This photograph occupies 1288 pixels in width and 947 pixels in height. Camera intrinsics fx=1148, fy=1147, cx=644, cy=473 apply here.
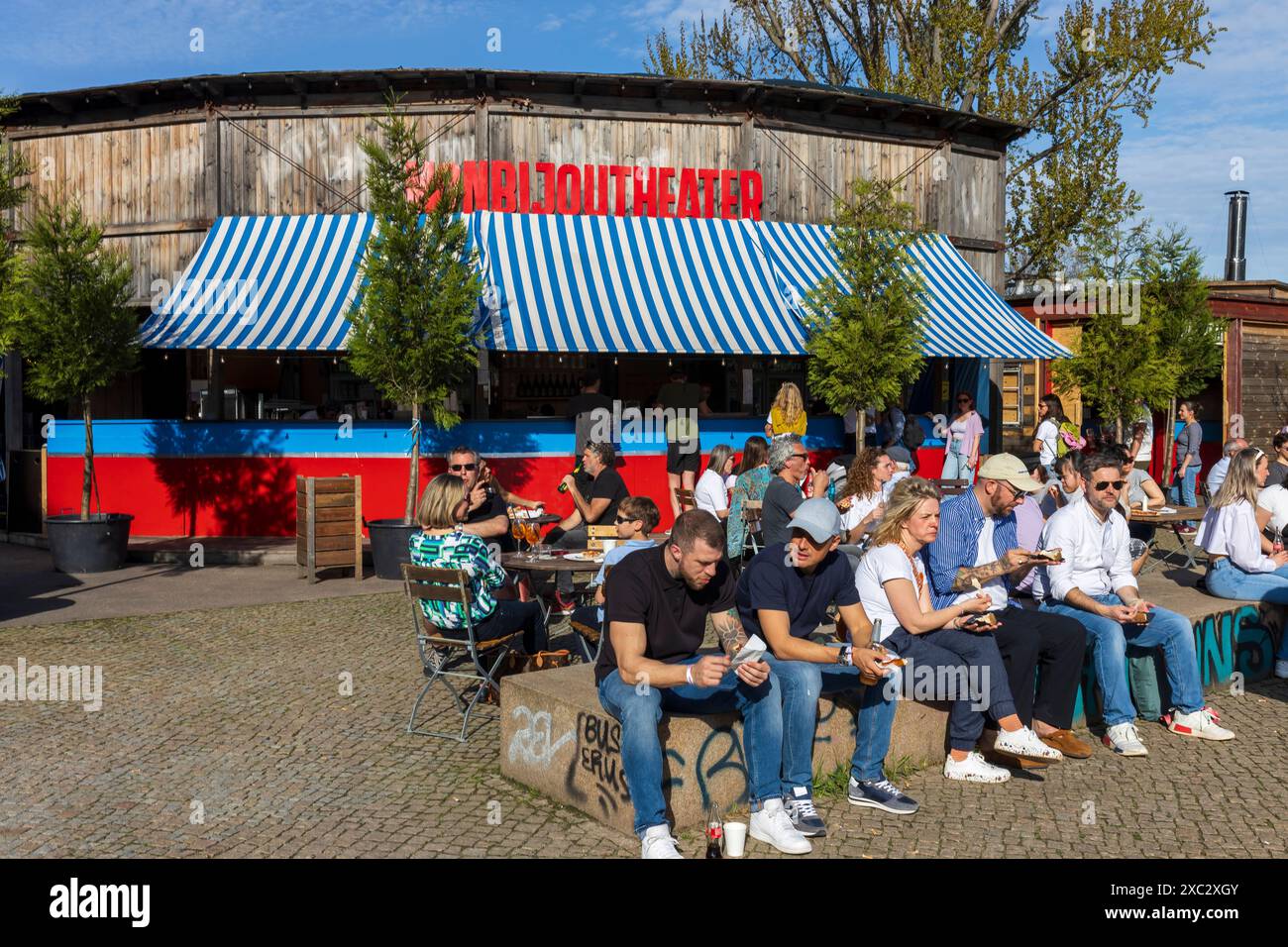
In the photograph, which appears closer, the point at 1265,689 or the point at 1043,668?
the point at 1043,668

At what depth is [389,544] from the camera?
12.4 meters

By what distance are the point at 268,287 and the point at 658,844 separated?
40.1 ft

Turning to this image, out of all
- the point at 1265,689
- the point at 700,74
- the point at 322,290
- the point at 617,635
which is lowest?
the point at 1265,689

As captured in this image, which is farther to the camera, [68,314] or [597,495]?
[68,314]

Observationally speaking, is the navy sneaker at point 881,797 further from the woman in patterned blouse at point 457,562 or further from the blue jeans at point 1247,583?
the blue jeans at point 1247,583

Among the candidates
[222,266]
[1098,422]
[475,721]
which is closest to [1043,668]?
[475,721]

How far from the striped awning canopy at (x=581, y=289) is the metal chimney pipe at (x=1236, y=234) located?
69.4 feet

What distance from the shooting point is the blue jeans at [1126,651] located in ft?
21.2

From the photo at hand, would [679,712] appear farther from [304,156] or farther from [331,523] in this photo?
[304,156]

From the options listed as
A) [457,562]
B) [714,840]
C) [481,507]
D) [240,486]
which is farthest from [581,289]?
[714,840]

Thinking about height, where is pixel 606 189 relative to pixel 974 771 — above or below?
above

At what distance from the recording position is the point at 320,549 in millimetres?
12156
